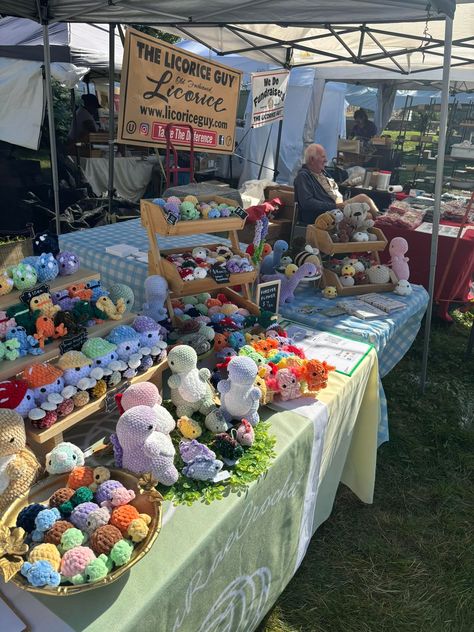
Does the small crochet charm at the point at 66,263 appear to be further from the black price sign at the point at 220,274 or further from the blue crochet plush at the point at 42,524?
the blue crochet plush at the point at 42,524

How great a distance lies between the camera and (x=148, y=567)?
3.03ft

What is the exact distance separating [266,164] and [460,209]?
478 cm

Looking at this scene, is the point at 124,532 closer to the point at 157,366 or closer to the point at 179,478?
the point at 179,478

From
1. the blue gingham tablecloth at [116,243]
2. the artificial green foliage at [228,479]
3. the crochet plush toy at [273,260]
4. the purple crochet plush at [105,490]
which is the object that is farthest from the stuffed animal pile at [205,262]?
the purple crochet plush at [105,490]

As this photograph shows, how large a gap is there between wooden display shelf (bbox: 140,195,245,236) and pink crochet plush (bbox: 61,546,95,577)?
1149 mm

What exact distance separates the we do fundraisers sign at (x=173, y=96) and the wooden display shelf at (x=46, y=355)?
1866 millimetres

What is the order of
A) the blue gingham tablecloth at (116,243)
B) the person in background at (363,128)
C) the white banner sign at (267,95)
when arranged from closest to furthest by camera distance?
the blue gingham tablecloth at (116,243), the white banner sign at (267,95), the person in background at (363,128)

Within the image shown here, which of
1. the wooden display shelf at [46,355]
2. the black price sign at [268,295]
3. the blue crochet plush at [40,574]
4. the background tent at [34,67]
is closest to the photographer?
the blue crochet plush at [40,574]

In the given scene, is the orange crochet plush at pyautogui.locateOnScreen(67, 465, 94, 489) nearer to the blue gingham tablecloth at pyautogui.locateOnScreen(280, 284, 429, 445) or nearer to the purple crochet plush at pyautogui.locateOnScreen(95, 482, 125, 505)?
the purple crochet plush at pyautogui.locateOnScreen(95, 482, 125, 505)

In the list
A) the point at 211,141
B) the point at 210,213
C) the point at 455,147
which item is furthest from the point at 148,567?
the point at 455,147

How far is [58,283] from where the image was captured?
1473 millimetres

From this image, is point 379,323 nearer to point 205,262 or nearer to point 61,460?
point 205,262

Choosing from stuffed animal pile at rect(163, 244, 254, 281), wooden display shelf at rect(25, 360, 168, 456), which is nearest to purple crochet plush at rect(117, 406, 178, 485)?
wooden display shelf at rect(25, 360, 168, 456)

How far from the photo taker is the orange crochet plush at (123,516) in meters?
0.93
